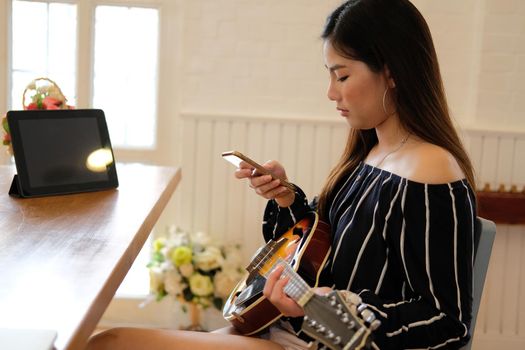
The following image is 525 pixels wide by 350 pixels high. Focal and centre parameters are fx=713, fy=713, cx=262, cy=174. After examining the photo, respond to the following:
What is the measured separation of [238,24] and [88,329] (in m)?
2.57

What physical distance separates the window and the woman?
80.6 inches

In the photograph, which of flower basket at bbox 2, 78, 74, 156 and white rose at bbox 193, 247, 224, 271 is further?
white rose at bbox 193, 247, 224, 271

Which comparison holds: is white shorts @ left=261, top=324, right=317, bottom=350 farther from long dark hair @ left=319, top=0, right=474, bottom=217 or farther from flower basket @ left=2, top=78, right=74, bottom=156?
flower basket @ left=2, top=78, right=74, bottom=156

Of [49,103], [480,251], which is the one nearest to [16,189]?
[49,103]

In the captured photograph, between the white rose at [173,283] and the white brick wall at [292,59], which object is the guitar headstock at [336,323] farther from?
the white brick wall at [292,59]

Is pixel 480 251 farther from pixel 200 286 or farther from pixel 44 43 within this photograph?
pixel 44 43

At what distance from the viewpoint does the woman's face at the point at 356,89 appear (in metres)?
1.56

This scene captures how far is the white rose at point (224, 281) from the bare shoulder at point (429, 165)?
187 cm

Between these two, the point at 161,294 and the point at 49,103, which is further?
the point at 161,294

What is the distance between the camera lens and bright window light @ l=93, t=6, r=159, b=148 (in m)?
3.49

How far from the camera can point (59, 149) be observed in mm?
1870

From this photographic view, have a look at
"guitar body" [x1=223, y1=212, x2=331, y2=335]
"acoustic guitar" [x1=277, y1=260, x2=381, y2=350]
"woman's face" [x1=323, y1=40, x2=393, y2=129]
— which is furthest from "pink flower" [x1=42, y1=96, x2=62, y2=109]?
"acoustic guitar" [x1=277, y1=260, x2=381, y2=350]

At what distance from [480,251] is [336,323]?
489 mm

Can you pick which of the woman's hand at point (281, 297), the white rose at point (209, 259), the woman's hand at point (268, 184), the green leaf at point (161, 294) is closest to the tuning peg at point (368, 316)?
the woman's hand at point (281, 297)
